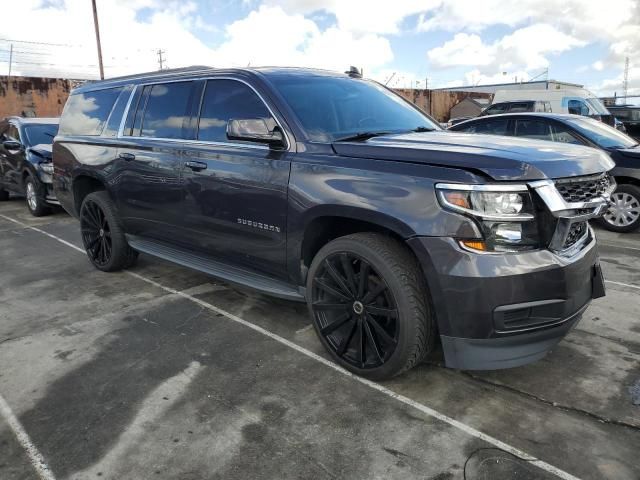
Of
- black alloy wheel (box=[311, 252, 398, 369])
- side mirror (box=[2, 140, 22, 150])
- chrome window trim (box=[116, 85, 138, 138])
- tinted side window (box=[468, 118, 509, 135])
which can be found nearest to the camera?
black alloy wheel (box=[311, 252, 398, 369])

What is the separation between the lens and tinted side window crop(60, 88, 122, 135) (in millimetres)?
5195

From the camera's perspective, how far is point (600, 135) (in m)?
7.23

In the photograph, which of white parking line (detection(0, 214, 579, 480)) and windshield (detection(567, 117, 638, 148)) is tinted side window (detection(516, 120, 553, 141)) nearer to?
windshield (detection(567, 117, 638, 148))

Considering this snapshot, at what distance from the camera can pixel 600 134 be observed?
7258 mm

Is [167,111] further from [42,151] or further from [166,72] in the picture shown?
[42,151]

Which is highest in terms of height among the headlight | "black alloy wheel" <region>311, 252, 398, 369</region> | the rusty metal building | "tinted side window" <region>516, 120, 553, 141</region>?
the rusty metal building

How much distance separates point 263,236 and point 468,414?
5.58ft

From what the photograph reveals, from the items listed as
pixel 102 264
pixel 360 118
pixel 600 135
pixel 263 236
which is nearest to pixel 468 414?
pixel 263 236

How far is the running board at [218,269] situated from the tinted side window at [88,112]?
125 cm

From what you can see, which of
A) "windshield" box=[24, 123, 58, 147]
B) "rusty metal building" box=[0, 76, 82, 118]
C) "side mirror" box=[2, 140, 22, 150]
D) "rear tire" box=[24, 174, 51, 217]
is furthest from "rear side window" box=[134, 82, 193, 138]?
"rusty metal building" box=[0, 76, 82, 118]

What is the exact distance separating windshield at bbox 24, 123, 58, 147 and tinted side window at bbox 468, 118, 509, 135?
7.36 meters

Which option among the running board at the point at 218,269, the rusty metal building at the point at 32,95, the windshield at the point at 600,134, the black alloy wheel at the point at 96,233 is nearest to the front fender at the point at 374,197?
the running board at the point at 218,269

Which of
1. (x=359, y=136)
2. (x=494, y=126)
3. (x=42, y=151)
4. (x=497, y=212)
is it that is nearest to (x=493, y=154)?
(x=497, y=212)

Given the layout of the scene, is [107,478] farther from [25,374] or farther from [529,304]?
[529,304]
